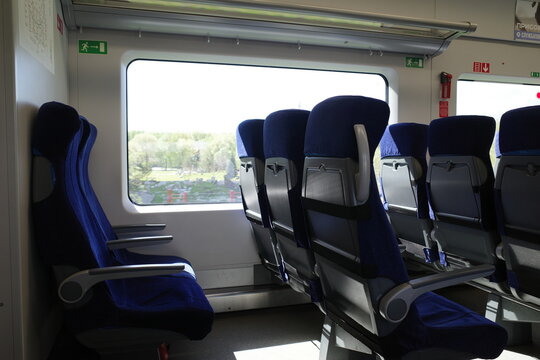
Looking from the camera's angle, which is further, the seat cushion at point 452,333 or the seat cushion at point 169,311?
the seat cushion at point 169,311

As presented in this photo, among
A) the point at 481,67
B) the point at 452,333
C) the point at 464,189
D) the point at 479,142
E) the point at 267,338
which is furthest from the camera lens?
the point at 481,67

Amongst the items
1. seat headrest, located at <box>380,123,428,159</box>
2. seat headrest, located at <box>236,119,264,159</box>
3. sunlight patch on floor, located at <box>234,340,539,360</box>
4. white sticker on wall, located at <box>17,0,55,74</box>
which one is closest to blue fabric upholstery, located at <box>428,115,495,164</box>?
seat headrest, located at <box>380,123,428,159</box>

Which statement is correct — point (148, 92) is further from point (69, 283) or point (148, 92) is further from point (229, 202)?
point (69, 283)

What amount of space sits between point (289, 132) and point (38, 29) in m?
1.27

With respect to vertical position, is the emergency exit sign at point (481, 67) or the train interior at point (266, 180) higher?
the emergency exit sign at point (481, 67)

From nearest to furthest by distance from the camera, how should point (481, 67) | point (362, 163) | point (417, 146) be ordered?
point (362, 163) → point (417, 146) → point (481, 67)

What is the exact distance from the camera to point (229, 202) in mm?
3445

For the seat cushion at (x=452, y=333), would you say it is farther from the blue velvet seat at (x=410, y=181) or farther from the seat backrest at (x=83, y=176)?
the seat backrest at (x=83, y=176)

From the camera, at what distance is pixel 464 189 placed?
92.0 inches

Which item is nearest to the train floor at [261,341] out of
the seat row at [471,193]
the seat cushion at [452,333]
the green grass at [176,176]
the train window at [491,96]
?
the seat row at [471,193]

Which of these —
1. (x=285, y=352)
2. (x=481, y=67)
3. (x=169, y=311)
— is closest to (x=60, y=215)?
(x=169, y=311)

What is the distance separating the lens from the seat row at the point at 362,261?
1.39 metres

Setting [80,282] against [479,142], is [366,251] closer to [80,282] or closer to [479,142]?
[80,282]

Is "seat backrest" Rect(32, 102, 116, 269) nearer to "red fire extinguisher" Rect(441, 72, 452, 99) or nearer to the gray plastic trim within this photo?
the gray plastic trim
